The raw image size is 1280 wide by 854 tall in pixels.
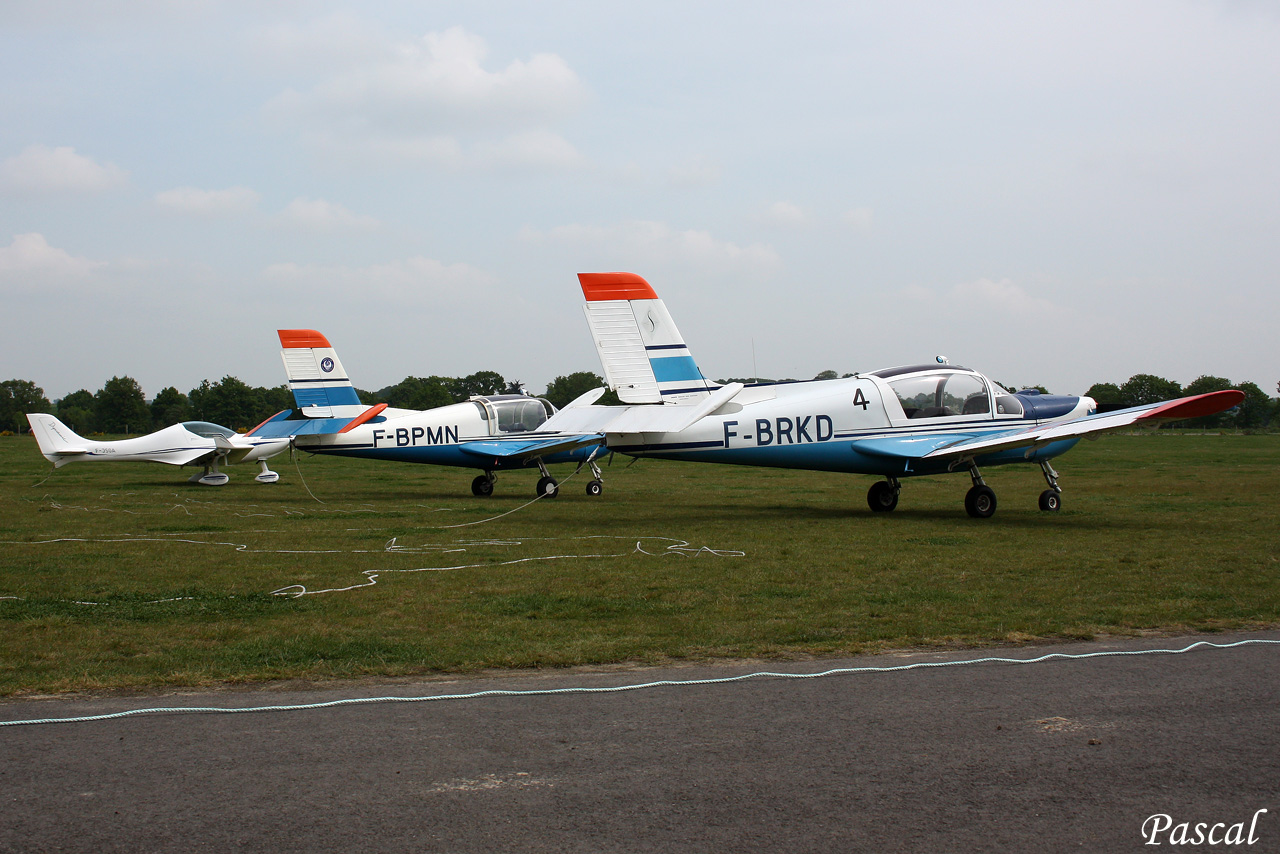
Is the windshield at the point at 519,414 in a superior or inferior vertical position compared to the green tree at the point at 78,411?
inferior

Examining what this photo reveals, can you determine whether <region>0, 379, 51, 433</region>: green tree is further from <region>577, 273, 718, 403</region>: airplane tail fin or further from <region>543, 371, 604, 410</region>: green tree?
<region>577, 273, 718, 403</region>: airplane tail fin

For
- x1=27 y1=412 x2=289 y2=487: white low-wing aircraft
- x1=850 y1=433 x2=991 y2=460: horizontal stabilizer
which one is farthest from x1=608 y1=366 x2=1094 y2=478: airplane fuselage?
x1=27 y1=412 x2=289 y2=487: white low-wing aircraft

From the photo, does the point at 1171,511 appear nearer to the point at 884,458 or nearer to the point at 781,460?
the point at 884,458

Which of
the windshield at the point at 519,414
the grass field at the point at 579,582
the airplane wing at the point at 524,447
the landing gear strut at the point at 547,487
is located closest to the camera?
the grass field at the point at 579,582

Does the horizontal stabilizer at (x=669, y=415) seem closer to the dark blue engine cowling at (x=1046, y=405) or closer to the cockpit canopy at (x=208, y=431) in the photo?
the dark blue engine cowling at (x=1046, y=405)

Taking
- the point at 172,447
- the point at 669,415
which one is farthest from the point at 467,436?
the point at 172,447

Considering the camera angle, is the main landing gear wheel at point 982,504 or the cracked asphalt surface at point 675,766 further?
the main landing gear wheel at point 982,504

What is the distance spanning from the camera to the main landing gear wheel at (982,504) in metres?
14.7

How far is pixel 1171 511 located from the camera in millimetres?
15312

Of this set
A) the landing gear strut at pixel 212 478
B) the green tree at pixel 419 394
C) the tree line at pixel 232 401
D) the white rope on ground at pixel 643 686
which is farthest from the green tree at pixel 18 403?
the white rope on ground at pixel 643 686

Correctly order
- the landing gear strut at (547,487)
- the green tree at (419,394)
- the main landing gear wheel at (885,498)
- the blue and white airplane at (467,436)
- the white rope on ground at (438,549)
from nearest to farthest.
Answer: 1. the white rope on ground at (438,549)
2. the main landing gear wheel at (885,498)
3. the landing gear strut at (547,487)
4. the blue and white airplane at (467,436)
5. the green tree at (419,394)

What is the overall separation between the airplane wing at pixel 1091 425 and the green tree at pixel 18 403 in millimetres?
142876

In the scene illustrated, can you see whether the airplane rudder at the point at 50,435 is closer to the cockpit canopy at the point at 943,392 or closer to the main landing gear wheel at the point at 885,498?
the main landing gear wheel at the point at 885,498

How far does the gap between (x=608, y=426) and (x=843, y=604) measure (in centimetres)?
708
